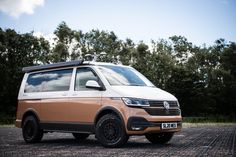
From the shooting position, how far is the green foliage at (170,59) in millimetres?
54750

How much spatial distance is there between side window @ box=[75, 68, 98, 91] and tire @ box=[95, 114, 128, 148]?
1129mm

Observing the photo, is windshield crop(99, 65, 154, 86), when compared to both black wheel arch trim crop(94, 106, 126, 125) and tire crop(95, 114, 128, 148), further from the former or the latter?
tire crop(95, 114, 128, 148)

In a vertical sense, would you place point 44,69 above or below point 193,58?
below

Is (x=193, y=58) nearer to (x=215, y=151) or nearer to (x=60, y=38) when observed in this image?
(x=60, y=38)

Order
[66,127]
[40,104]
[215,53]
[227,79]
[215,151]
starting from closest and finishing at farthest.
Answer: [215,151]
[66,127]
[40,104]
[227,79]
[215,53]

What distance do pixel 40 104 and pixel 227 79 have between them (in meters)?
54.9

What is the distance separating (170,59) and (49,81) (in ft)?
179

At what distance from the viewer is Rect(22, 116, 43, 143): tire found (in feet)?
33.6

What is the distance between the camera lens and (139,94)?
8242 mm

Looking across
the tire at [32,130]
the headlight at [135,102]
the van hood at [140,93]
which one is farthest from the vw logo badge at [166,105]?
the tire at [32,130]

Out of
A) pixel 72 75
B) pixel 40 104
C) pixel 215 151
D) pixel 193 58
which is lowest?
pixel 215 151

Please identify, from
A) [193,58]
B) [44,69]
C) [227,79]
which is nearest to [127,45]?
[193,58]

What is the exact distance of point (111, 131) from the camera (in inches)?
327

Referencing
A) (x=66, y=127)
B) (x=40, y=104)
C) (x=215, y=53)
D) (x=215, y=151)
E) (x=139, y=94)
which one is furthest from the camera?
(x=215, y=53)
